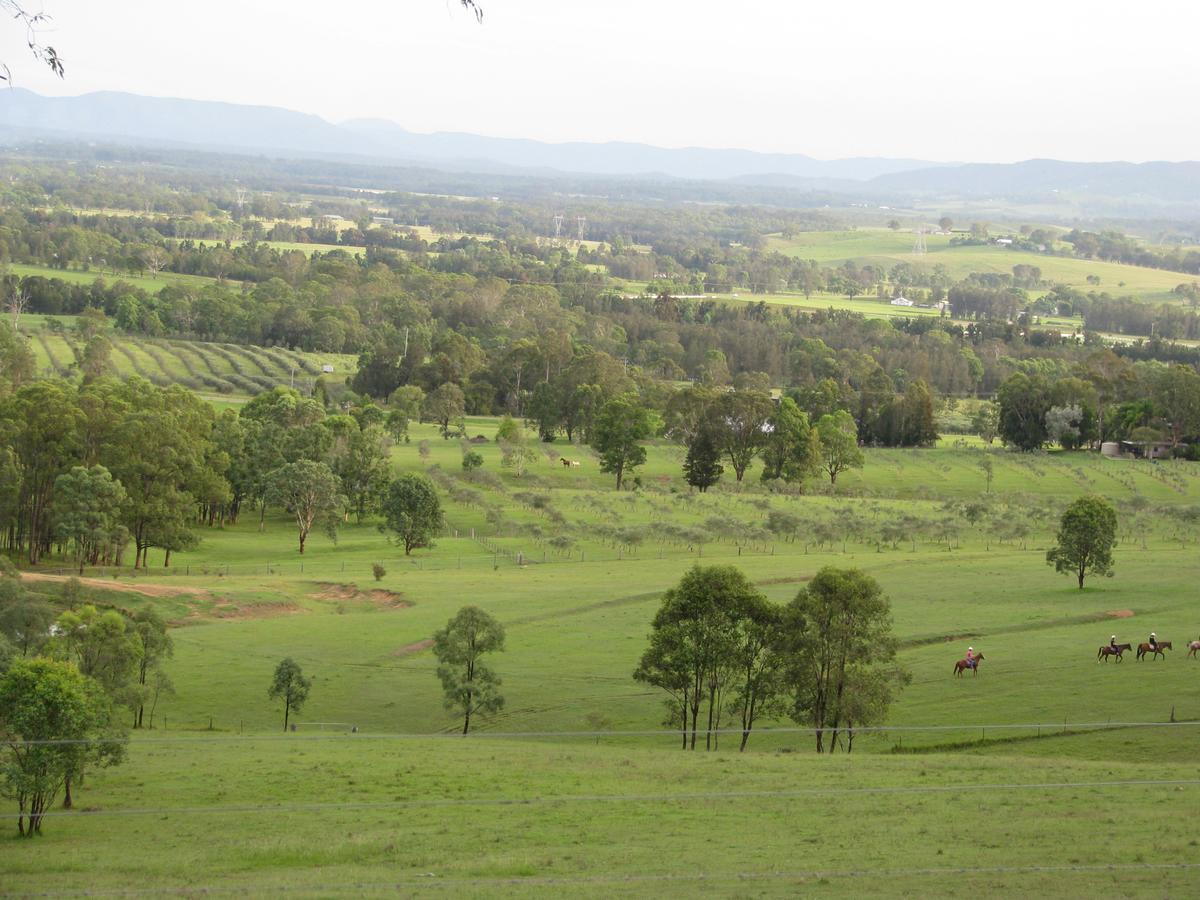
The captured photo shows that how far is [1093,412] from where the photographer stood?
100750 mm

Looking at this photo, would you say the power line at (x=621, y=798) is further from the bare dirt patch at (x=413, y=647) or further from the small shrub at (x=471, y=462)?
the small shrub at (x=471, y=462)

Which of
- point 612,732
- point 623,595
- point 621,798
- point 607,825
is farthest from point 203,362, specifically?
point 607,825

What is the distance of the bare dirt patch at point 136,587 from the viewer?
162ft

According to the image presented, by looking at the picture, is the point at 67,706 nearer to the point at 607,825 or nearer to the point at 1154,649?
the point at 607,825

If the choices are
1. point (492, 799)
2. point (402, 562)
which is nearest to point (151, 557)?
point (402, 562)

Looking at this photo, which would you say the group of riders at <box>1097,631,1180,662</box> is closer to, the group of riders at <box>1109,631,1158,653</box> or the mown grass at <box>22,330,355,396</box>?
the group of riders at <box>1109,631,1158,653</box>

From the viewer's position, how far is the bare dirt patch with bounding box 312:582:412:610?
167ft

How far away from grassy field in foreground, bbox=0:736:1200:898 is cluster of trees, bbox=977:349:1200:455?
7427 centimetres

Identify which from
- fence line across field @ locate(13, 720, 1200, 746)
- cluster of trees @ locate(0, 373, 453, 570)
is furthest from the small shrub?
fence line across field @ locate(13, 720, 1200, 746)

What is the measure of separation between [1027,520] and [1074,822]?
159 feet

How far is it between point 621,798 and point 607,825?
1.71 metres

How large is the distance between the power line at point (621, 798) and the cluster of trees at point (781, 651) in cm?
617

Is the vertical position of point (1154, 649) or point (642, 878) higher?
point (642, 878)

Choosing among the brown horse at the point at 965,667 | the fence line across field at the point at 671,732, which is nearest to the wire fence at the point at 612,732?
the fence line across field at the point at 671,732
